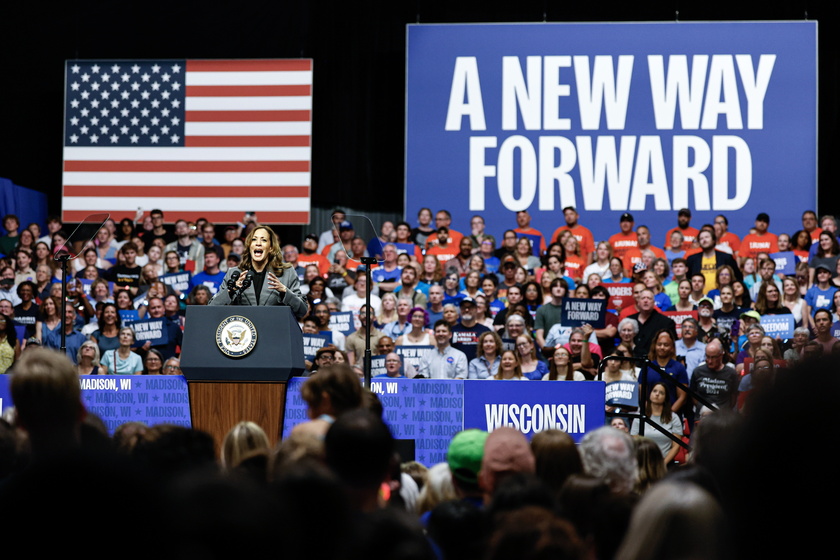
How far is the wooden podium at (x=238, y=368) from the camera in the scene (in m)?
6.78

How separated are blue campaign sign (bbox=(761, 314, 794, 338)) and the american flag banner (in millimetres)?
7774

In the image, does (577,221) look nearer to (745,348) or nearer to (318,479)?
(745,348)

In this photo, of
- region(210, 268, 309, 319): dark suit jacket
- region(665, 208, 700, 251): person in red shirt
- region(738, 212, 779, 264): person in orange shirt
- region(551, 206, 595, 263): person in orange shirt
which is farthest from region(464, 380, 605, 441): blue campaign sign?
region(665, 208, 700, 251): person in red shirt

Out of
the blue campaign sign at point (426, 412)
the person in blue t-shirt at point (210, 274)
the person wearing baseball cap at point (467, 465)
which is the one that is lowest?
the blue campaign sign at point (426, 412)

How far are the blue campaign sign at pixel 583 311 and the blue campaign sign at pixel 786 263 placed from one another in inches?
124

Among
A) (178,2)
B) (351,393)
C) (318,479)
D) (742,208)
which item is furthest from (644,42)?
(318,479)

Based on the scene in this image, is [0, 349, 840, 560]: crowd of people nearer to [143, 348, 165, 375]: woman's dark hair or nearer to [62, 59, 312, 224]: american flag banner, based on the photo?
[143, 348, 165, 375]: woman's dark hair

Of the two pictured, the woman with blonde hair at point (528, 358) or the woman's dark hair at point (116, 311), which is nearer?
the woman with blonde hair at point (528, 358)

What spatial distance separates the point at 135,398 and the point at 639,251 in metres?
8.06

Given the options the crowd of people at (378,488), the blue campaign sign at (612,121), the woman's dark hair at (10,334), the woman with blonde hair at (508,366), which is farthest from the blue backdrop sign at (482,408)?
the blue campaign sign at (612,121)

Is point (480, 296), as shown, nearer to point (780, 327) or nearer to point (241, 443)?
point (780, 327)

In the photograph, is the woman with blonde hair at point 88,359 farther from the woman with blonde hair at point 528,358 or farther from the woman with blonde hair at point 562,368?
the woman with blonde hair at point 562,368

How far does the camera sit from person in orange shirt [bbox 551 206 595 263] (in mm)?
14930

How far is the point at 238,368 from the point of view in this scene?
6.78 metres
